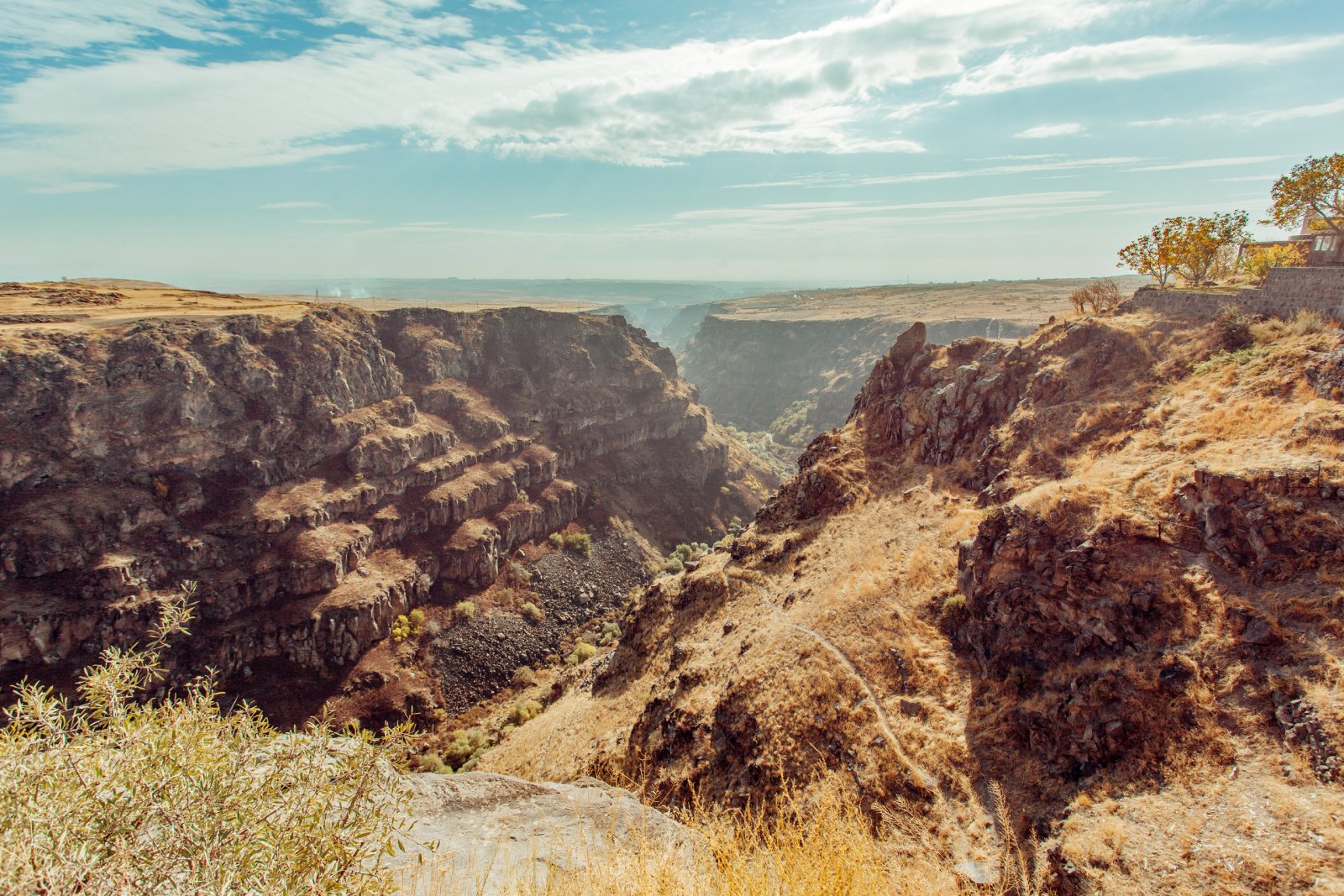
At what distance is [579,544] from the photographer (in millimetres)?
75125

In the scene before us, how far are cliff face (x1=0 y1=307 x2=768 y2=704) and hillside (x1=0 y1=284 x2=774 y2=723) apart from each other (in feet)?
0.60

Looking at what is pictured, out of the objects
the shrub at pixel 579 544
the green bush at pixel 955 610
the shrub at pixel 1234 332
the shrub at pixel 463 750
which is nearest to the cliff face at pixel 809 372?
the shrub at pixel 579 544

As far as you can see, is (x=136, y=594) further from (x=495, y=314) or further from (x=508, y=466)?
(x=495, y=314)

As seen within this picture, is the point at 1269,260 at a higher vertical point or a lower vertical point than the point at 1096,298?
higher

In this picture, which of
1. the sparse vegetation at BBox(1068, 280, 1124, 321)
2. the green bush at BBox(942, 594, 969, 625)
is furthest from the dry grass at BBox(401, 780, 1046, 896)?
the sparse vegetation at BBox(1068, 280, 1124, 321)

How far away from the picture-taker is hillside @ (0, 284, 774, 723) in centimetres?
4509

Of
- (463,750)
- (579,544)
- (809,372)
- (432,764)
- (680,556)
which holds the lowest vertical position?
(463,750)

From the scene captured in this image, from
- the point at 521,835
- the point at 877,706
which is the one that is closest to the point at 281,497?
the point at 521,835

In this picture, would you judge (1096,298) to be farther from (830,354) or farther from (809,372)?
(830,354)

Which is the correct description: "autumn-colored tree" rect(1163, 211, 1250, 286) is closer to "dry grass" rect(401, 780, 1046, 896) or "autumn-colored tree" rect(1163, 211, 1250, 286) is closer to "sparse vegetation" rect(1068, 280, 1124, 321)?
"sparse vegetation" rect(1068, 280, 1124, 321)

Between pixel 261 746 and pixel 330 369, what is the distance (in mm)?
68352

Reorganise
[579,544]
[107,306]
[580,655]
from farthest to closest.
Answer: [579,544] → [107,306] → [580,655]

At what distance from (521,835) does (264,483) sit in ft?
184

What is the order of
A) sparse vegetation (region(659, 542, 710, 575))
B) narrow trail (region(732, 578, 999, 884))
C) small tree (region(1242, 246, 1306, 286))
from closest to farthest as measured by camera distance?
1. narrow trail (region(732, 578, 999, 884))
2. small tree (region(1242, 246, 1306, 286))
3. sparse vegetation (region(659, 542, 710, 575))
